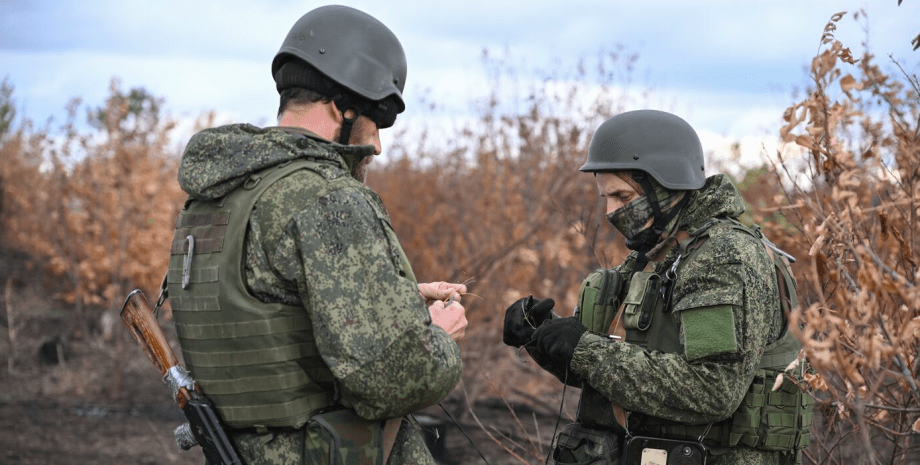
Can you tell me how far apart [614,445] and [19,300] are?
12.6 meters

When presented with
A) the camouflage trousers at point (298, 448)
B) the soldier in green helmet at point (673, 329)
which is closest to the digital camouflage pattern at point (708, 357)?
the soldier in green helmet at point (673, 329)

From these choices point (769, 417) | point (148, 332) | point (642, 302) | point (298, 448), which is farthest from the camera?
point (642, 302)

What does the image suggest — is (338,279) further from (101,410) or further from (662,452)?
(101,410)

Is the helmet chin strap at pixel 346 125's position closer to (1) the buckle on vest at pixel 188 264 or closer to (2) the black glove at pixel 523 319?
(1) the buckle on vest at pixel 188 264

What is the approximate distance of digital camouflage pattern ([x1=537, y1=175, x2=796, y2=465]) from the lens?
2.53 m

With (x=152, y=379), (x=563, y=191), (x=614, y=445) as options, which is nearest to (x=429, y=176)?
(x=563, y=191)

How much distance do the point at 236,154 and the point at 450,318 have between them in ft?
2.38

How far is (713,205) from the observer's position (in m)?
2.88

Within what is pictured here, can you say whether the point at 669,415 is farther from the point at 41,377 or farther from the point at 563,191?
the point at 41,377

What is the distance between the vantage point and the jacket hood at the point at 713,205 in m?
2.87

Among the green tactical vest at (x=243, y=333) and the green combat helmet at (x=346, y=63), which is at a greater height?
the green combat helmet at (x=346, y=63)

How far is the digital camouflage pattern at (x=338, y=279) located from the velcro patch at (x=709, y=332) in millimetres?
904

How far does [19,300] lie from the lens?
42.1ft

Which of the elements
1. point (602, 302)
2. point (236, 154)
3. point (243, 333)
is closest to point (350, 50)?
point (236, 154)
